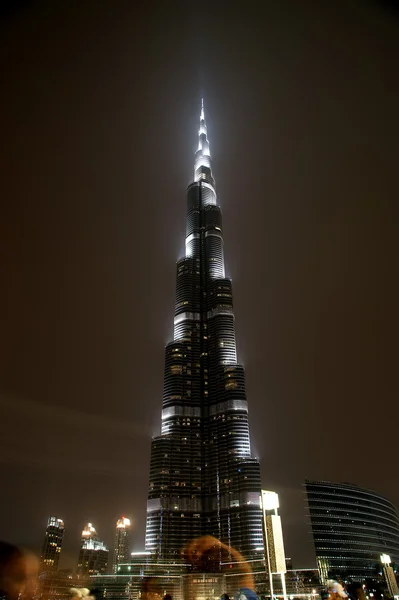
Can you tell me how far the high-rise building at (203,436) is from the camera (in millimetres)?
117938

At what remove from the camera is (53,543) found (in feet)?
430

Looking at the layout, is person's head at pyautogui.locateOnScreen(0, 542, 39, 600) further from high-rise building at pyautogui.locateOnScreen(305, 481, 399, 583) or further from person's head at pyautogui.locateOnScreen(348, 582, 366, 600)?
high-rise building at pyautogui.locateOnScreen(305, 481, 399, 583)

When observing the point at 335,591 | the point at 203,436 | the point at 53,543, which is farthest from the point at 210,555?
the point at 335,591

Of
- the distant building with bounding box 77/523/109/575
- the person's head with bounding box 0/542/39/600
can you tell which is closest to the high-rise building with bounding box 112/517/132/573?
the distant building with bounding box 77/523/109/575

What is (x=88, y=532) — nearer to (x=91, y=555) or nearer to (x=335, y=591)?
(x=91, y=555)

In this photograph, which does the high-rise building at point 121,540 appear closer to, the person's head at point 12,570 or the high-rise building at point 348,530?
the high-rise building at point 348,530

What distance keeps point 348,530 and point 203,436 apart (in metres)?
49.0

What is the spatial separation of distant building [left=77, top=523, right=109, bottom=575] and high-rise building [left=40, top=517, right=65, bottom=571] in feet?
39.3

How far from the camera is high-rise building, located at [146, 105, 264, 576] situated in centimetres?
11794

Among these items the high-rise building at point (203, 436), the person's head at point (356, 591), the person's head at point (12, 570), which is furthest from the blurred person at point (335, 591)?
the high-rise building at point (203, 436)

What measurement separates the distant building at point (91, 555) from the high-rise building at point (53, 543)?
11992 mm

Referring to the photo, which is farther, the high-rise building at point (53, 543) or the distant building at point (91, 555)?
the distant building at point (91, 555)

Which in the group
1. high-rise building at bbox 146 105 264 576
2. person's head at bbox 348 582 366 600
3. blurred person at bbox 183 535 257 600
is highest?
high-rise building at bbox 146 105 264 576

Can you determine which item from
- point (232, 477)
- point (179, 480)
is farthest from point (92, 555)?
point (232, 477)
